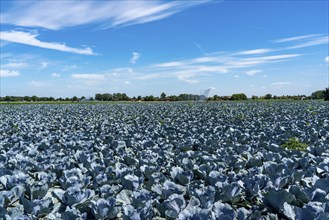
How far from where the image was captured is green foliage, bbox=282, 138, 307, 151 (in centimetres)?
975

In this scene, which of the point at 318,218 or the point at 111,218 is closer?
the point at 318,218

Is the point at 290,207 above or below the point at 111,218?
above

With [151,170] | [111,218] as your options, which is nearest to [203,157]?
[151,170]

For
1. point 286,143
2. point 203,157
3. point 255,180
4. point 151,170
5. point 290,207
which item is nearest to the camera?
point 290,207

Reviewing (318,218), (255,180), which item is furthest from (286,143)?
(318,218)

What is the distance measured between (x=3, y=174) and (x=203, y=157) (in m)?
3.86

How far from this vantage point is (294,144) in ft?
33.2

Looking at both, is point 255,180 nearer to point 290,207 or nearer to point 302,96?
point 290,207

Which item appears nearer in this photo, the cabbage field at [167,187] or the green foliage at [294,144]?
the cabbage field at [167,187]

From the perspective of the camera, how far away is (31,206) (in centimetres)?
438

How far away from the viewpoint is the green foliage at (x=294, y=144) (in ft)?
32.0

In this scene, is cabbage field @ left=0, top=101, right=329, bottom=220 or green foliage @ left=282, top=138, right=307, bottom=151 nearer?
cabbage field @ left=0, top=101, right=329, bottom=220

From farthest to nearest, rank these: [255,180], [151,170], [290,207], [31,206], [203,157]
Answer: [203,157]
[151,170]
[255,180]
[31,206]
[290,207]

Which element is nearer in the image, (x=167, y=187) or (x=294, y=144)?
(x=167, y=187)
